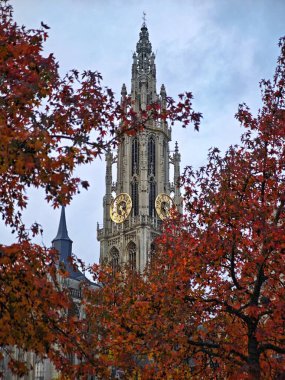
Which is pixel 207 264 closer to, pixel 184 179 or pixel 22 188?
pixel 184 179

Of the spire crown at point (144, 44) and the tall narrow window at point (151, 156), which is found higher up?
the spire crown at point (144, 44)

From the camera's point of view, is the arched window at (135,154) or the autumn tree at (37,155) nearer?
the autumn tree at (37,155)

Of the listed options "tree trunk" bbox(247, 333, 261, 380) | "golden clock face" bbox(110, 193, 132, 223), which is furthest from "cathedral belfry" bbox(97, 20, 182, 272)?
"tree trunk" bbox(247, 333, 261, 380)

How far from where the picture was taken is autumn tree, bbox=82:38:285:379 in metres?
12.8

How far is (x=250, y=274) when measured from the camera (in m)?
14.4

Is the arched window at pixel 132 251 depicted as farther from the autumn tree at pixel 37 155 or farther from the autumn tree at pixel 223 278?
the autumn tree at pixel 37 155

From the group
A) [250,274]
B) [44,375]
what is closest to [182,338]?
[250,274]

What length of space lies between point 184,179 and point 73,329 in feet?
20.6

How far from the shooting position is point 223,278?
15.2 meters

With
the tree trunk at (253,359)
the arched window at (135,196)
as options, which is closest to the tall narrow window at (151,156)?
the arched window at (135,196)

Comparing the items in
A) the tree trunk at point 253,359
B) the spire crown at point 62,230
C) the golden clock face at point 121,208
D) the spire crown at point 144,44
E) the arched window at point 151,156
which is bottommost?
the tree trunk at point 253,359

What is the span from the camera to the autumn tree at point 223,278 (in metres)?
12.8

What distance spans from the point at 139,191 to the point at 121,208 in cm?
402

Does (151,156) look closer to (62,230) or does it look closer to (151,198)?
(151,198)
